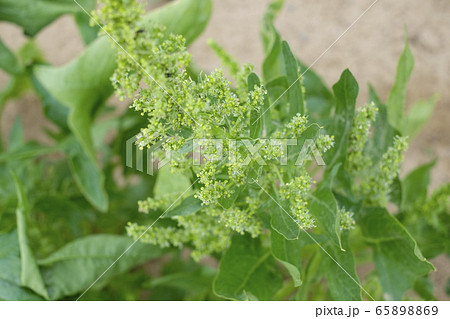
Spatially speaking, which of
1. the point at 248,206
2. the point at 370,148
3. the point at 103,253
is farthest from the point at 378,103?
the point at 103,253

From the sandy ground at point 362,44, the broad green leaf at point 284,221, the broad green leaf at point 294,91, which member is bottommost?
the broad green leaf at point 284,221

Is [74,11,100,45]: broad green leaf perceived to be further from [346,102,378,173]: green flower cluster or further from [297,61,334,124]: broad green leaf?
[346,102,378,173]: green flower cluster

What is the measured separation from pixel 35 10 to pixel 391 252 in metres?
0.91

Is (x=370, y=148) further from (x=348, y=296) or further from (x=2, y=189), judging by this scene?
(x=2, y=189)

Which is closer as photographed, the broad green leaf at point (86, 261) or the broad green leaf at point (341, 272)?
the broad green leaf at point (341, 272)

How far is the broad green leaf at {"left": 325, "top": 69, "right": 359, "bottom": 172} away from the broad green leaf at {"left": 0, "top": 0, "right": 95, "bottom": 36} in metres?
0.65

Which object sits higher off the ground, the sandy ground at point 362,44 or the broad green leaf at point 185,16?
the sandy ground at point 362,44

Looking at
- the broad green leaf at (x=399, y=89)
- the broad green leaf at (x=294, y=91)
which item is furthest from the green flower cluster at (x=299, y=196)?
the broad green leaf at (x=399, y=89)

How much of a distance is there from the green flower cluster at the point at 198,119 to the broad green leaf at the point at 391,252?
0.66ft

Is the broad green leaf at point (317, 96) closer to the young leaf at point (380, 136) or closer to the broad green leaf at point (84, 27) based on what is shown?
the young leaf at point (380, 136)

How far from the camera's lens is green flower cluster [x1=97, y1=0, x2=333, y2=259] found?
58 centimetres

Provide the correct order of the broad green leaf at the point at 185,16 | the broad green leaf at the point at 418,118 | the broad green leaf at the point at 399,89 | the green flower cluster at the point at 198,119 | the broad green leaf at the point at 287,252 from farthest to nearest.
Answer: the broad green leaf at the point at 418,118
the broad green leaf at the point at 185,16
the broad green leaf at the point at 399,89
the broad green leaf at the point at 287,252
the green flower cluster at the point at 198,119

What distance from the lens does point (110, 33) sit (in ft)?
1.84

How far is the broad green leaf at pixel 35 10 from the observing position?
1.15 meters
